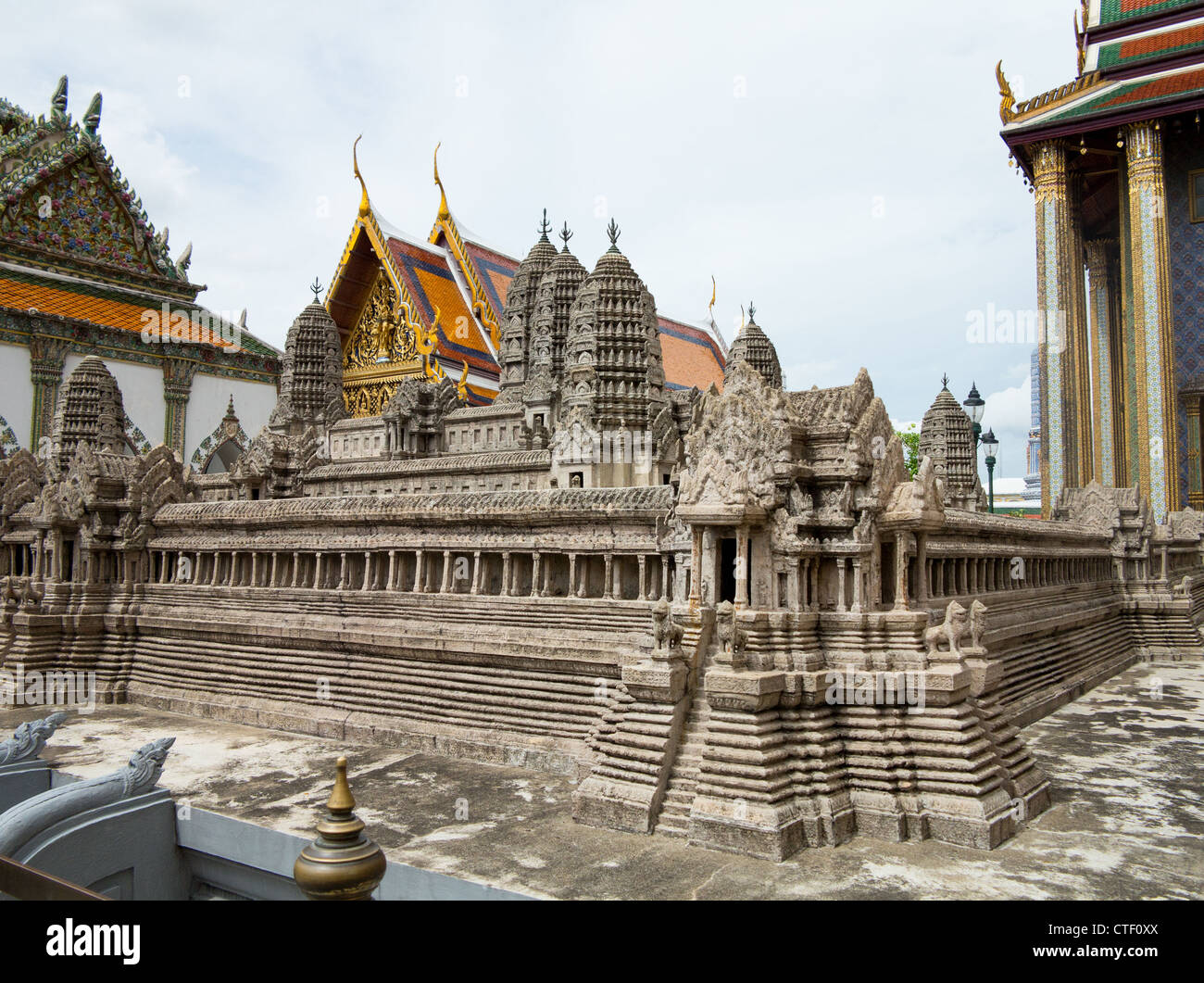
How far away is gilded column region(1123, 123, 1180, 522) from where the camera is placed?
101 feet

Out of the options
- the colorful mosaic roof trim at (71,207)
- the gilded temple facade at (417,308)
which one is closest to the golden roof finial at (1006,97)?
the gilded temple facade at (417,308)

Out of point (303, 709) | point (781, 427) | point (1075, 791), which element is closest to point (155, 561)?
point (303, 709)

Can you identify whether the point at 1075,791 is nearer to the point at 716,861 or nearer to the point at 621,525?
the point at 716,861

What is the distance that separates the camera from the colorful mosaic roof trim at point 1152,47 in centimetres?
3234

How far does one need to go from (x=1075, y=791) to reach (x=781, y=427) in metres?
5.50

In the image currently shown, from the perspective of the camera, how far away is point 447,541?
55.1 ft

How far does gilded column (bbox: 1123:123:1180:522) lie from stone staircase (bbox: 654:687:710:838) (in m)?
25.8

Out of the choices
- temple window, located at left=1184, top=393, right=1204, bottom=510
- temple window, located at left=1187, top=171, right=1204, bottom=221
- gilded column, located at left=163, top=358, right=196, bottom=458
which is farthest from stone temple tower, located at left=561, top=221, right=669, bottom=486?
gilded column, located at left=163, top=358, right=196, bottom=458

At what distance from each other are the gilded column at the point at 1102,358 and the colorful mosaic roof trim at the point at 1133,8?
8410 millimetres

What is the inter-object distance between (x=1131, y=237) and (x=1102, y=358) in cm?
604

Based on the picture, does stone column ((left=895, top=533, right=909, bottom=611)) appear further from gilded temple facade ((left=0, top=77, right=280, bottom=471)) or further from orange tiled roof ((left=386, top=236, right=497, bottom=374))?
orange tiled roof ((left=386, top=236, right=497, bottom=374))

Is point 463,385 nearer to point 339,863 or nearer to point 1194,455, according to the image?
point 1194,455

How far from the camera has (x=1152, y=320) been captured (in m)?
31.6

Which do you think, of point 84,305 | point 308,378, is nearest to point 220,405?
point 308,378
